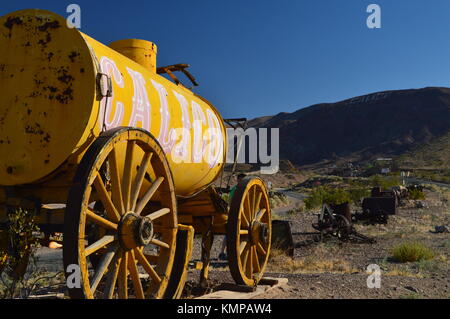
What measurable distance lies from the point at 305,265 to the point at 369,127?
422 ft

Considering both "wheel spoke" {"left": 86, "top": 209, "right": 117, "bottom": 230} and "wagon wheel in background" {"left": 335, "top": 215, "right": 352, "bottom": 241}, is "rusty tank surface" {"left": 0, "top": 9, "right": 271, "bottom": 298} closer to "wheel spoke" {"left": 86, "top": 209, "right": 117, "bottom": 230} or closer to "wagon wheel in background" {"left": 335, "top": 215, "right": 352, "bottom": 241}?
"wheel spoke" {"left": 86, "top": 209, "right": 117, "bottom": 230}

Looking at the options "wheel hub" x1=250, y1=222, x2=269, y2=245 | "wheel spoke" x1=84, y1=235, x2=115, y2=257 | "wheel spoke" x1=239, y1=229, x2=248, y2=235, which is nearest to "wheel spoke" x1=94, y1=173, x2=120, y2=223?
"wheel spoke" x1=84, y1=235, x2=115, y2=257

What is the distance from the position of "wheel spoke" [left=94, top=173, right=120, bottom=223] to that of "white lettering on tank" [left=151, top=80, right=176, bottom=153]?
1363 millimetres

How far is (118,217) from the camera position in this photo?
12.4ft

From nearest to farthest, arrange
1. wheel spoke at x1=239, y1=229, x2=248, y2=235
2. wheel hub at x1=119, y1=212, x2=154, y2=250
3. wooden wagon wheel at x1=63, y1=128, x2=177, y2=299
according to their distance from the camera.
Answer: wooden wagon wheel at x1=63, y1=128, x2=177, y2=299 < wheel hub at x1=119, y1=212, x2=154, y2=250 < wheel spoke at x1=239, y1=229, x2=248, y2=235

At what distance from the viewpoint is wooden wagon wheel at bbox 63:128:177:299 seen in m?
3.16

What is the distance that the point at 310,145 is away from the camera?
5379 inches

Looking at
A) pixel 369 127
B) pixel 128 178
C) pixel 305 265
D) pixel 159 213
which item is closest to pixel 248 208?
pixel 159 213

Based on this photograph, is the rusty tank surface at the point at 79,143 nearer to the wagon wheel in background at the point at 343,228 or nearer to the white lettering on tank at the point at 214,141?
the white lettering on tank at the point at 214,141

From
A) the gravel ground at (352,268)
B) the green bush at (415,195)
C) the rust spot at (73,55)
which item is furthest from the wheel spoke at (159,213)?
the green bush at (415,195)

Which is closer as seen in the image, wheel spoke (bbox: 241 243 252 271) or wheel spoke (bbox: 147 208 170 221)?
wheel spoke (bbox: 147 208 170 221)
